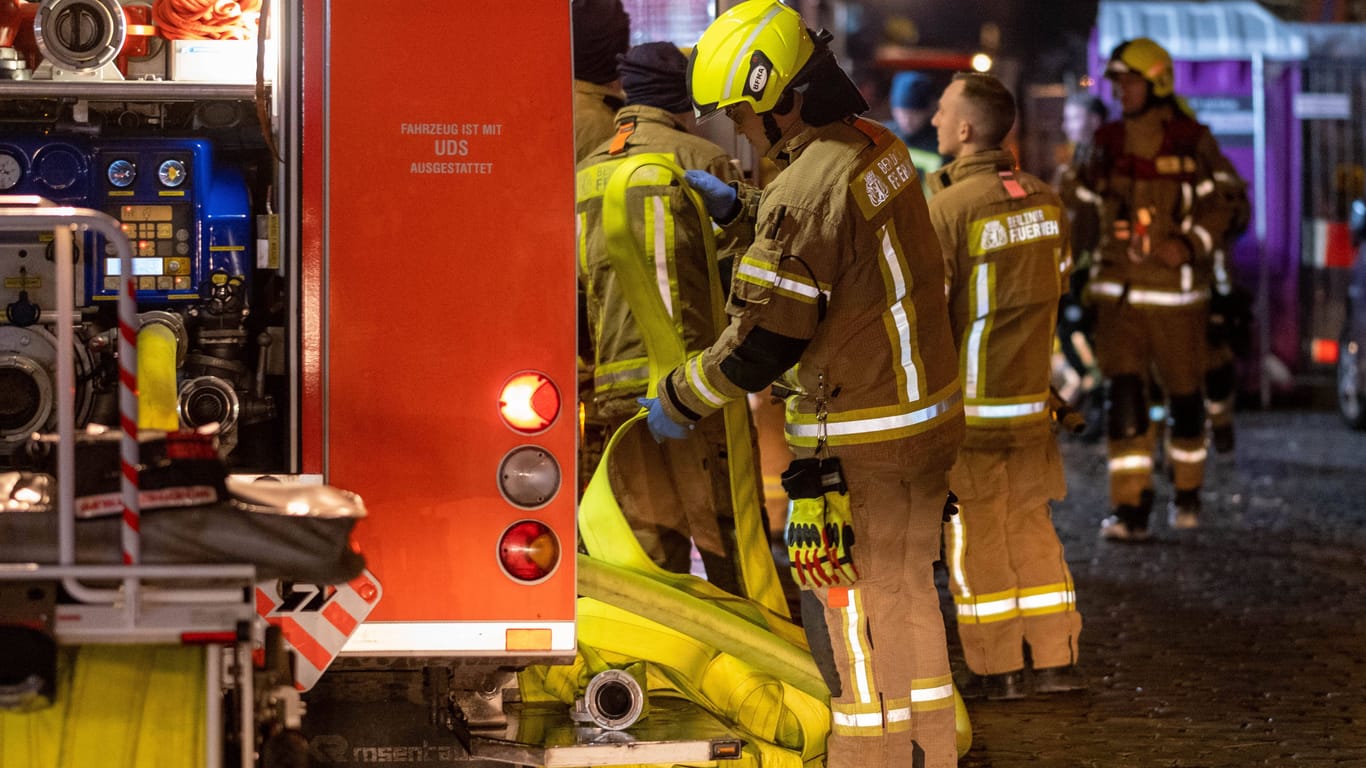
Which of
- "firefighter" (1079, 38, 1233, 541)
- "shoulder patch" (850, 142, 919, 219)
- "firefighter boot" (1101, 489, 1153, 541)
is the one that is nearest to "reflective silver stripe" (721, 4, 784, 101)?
"shoulder patch" (850, 142, 919, 219)

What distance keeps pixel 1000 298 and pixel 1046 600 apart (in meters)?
1.05

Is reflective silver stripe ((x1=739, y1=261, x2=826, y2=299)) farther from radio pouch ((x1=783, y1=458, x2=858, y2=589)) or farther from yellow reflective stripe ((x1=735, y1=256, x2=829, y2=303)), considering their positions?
radio pouch ((x1=783, y1=458, x2=858, y2=589))

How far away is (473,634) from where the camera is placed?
414 centimetres

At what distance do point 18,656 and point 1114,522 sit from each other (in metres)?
7.15

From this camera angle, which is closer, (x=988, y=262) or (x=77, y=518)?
→ (x=77, y=518)

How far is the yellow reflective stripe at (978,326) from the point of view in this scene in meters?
6.27

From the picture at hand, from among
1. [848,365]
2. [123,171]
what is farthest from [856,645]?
[123,171]

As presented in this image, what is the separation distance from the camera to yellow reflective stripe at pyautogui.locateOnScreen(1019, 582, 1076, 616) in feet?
20.7

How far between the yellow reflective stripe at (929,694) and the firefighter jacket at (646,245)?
1460mm

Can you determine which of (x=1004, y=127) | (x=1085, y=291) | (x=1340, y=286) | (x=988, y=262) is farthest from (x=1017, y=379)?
(x=1340, y=286)

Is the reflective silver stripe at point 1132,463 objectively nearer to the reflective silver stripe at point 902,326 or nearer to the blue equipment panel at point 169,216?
the reflective silver stripe at point 902,326

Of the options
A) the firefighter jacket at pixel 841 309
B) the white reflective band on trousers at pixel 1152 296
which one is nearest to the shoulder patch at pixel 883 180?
the firefighter jacket at pixel 841 309

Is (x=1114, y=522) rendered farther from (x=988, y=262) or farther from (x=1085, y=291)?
(x=988, y=262)

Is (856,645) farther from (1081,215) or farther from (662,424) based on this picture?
(1081,215)
